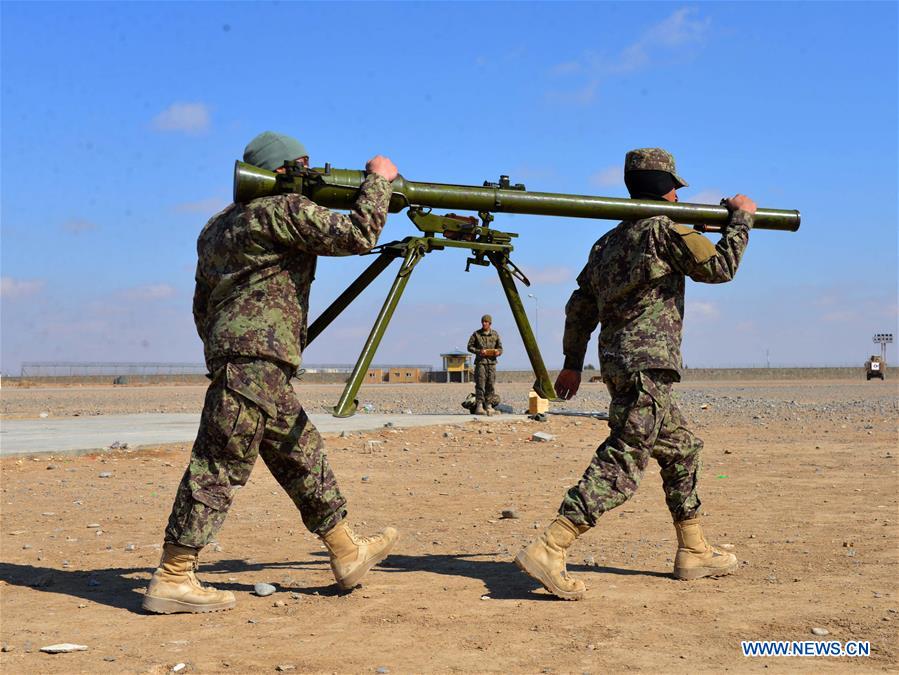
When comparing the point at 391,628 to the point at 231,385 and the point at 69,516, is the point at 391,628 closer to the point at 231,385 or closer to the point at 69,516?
Answer: the point at 231,385

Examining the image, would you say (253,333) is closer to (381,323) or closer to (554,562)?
(381,323)

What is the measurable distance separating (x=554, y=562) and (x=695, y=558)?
934 mm

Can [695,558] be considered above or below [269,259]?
below

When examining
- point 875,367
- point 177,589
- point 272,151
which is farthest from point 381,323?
point 875,367

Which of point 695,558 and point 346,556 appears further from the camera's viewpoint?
point 695,558

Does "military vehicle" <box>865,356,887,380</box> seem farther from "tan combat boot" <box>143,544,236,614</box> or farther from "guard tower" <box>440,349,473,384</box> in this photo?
"tan combat boot" <box>143,544,236,614</box>

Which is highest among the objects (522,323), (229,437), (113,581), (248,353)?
(522,323)

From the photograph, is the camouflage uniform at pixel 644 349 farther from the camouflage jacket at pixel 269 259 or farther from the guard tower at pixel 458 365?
the guard tower at pixel 458 365

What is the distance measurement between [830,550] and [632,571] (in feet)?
4.35

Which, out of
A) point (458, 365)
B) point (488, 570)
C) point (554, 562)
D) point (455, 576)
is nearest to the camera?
point (554, 562)

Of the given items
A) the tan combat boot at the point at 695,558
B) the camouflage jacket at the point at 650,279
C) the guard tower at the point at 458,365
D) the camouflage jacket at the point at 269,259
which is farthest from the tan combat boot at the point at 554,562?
the guard tower at the point at 458,365

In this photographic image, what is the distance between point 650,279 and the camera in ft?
15.8

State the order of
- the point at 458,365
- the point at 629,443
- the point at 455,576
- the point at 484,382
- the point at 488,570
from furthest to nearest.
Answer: the point at 458,365 < the point at 484,382 < the point at 488,570 < the point at 455,576 < the point at 629,443

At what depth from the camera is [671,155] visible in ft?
17.3
